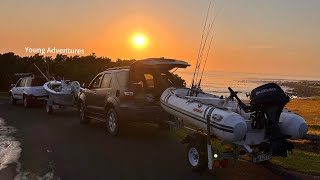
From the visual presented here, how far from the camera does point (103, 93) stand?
520 inches

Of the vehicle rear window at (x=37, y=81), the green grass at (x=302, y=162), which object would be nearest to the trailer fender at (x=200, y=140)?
the green grass at (x=302, y=162)

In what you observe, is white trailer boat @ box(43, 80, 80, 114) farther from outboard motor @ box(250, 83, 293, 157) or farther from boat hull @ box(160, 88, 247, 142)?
outboard motor @ box(250, 83, 293, 157)

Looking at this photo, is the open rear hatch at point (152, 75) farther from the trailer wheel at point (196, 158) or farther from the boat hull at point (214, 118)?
the trailer wheel at point (196, 158)

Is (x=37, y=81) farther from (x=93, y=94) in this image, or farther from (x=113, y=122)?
(x=113, y=122)

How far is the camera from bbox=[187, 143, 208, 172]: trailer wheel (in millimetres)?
7879

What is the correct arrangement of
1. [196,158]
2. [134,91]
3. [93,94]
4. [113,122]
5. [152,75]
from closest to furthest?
[196,158] < [134,91] < [113,122] < [152,75] < [93,94]

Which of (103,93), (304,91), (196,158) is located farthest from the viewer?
(304,91)

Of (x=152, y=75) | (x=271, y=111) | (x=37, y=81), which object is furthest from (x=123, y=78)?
(x=37, y=81)

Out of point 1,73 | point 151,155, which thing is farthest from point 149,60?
point 1,73

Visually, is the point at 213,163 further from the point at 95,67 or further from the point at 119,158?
the point at 95,67

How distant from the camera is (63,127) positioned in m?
15.0

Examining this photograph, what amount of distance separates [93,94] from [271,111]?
312 inches

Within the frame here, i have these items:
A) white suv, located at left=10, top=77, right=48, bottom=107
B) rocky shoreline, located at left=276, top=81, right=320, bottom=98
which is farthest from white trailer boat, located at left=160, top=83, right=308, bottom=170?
rocky shoreline, located at left=276, top=81, right=320, bottom=98

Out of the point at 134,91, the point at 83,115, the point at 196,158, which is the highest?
the point at 134,91
